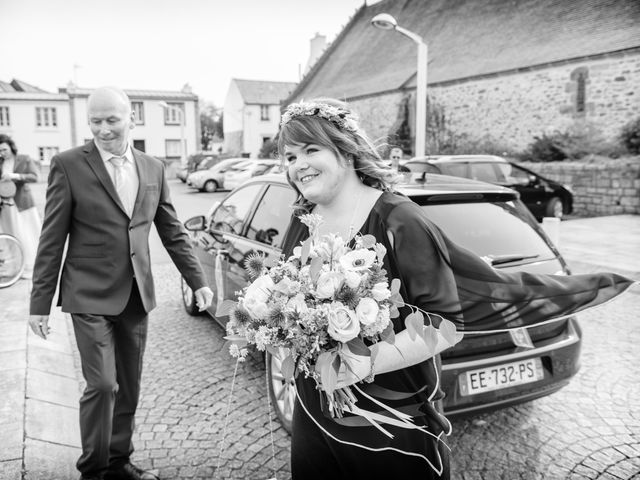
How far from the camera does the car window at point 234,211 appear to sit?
17.0 feet

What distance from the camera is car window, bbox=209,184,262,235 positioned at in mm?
5176

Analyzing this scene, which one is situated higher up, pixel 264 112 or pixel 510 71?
pixel 264 112

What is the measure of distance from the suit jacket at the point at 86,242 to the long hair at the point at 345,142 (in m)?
1.35

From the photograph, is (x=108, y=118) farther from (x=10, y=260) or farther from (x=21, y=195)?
(x=21, y=195)

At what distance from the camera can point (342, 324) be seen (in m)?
1.53

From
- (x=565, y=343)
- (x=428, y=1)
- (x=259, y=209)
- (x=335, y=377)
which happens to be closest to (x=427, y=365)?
(x=335, y=377)

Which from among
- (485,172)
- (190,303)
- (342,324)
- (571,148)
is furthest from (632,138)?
(342,324)

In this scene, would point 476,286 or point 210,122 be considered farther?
point 210,122

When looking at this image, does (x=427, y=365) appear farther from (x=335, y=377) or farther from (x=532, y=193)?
(x=532, y=193)

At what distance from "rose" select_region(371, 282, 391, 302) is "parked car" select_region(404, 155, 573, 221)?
1177 centimetres

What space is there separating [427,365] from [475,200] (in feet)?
7.64

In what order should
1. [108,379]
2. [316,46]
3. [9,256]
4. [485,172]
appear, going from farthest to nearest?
[316,46], [485,172], [9,256], [108,379]

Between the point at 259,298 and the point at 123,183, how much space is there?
178 centimetres

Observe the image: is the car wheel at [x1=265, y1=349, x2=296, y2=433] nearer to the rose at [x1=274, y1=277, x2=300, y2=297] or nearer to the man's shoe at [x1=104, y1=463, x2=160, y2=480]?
the man's shoe at [x1=104, y1=463, x2=160, y2=480]
